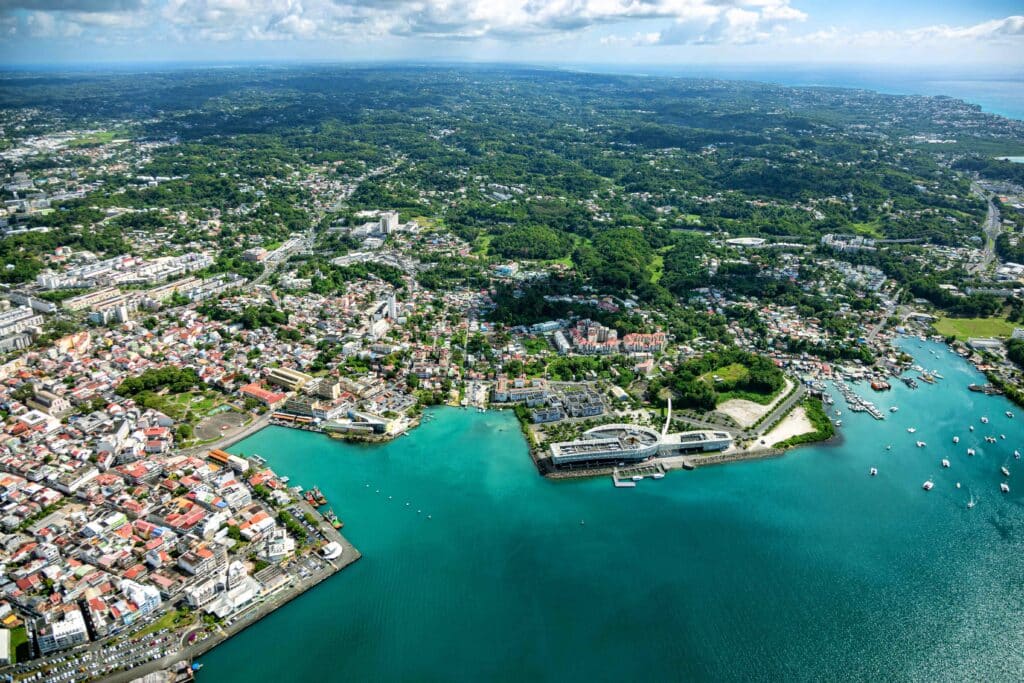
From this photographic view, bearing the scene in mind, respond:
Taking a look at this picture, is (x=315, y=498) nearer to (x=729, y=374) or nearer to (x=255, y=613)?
(x=255, y=613)

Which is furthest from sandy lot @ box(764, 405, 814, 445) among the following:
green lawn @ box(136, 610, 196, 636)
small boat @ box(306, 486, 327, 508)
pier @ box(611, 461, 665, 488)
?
green lawn @ box(136, 610, 196, 636)

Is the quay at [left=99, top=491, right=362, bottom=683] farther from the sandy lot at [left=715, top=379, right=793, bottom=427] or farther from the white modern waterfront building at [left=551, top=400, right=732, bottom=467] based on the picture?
the sandy lot at [left=715, top=379, right=793, bottom=427]

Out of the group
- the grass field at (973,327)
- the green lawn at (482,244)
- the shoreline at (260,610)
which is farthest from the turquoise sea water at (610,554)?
the green lawn at (482,244)

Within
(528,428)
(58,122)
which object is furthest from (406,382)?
(58,122)

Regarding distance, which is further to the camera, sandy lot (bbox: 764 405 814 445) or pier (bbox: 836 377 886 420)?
pier (bbox: 836 377 886 420)

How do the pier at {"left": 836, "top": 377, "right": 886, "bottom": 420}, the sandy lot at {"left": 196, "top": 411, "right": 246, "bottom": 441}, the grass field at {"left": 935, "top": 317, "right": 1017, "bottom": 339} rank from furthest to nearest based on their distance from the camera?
the grass field at {"left": 935, "top": 317, "right": 1017, "bottom": 339} → the pier at {"left": 836, "top": 377, "right": 886, "bottom": 420} → the sandy lot at {"left": 196, "top": 411, "right": 246, "bottom": 441}

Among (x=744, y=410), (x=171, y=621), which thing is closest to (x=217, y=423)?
(x=171, y=621)

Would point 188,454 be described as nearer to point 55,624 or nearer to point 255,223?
point 55,624
